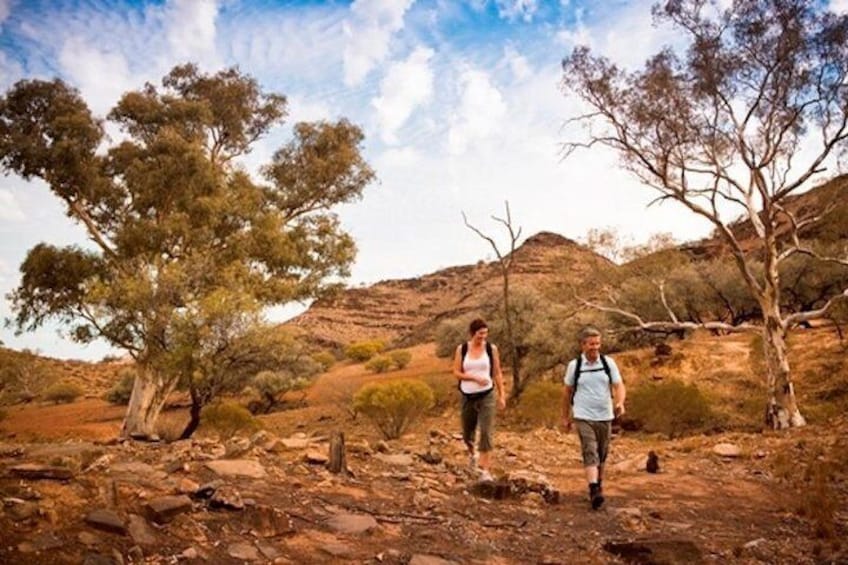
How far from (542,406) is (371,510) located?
1256 cm

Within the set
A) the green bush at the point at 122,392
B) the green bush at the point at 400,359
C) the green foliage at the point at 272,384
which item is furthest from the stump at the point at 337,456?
the green bush at the point at 400,359

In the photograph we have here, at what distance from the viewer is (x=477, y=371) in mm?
6816

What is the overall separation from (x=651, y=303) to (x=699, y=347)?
5.99m

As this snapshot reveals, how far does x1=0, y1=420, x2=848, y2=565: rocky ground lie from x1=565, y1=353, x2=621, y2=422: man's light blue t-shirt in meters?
1.06

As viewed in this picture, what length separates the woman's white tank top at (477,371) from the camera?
22.3 ft

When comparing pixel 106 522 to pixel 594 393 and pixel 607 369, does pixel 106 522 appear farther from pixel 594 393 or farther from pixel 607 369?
pixel 607 369

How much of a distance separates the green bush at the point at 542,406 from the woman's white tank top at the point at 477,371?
1034 centimetres

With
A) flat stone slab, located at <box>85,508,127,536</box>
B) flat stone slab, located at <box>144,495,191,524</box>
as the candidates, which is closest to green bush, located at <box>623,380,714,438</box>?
flat stone slab, located at <box>144,495,191,524</box>

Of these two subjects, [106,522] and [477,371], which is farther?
[477,371]

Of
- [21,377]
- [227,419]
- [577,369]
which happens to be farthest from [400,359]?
[577,369]

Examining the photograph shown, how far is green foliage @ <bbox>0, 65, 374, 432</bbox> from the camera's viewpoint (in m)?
13.2

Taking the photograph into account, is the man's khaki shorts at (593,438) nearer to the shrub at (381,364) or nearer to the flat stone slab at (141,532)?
the flat stone slab at (141,532)

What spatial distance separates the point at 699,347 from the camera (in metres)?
24.0

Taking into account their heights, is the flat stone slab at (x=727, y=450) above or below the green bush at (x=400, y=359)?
below
